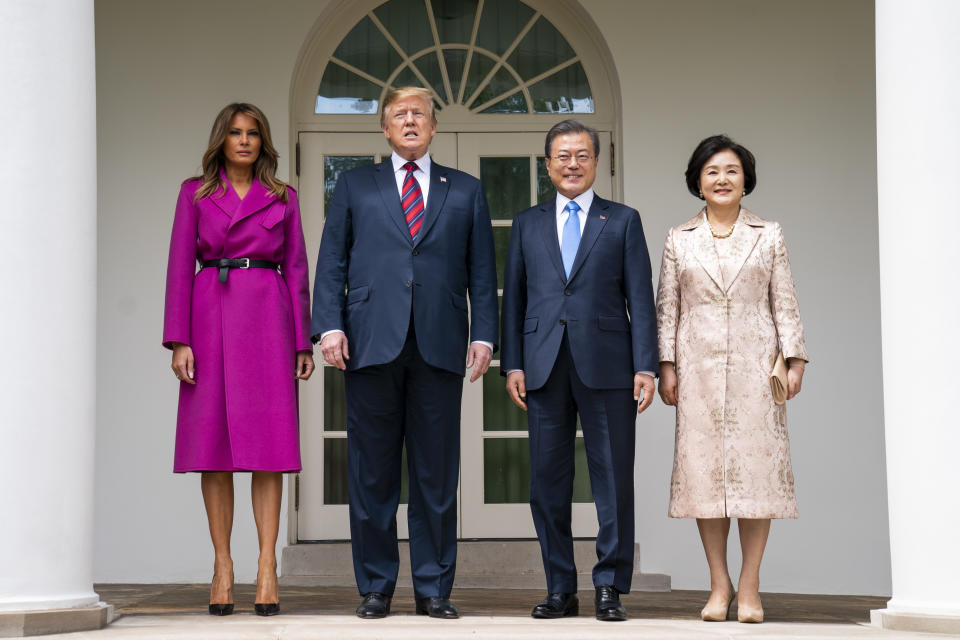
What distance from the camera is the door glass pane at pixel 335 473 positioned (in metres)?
6.37

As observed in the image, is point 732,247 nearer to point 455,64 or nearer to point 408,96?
point 408,96

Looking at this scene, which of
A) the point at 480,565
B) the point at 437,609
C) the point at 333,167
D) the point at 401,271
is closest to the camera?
the point at 437,609

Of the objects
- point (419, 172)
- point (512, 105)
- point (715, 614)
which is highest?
point (512, 105)

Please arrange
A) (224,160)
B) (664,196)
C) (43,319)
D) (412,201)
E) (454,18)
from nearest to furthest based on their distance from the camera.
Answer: (43,319) → (412,201) → (224,160) → (664,196) → (454,18)

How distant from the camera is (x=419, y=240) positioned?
4.21 m

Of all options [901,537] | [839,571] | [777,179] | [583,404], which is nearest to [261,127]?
[583,404]

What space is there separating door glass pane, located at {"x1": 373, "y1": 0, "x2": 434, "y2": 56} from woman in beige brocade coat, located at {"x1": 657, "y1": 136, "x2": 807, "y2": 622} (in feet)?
8.94

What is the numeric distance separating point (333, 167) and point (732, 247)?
2926mm

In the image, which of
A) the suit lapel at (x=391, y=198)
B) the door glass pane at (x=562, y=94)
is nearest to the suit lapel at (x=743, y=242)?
the suit lapel at (x=391, y=198)

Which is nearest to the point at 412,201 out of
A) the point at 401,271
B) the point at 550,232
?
the point at 401,271

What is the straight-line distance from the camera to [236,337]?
426cm

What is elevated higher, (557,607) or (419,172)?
(419,172)

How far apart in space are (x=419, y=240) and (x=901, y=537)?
200 cm

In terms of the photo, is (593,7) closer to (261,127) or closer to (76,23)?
(261,127)
